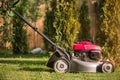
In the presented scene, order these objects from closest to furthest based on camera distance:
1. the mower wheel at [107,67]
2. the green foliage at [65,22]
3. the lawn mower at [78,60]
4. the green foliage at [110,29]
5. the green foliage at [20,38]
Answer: the lawn mower at [78,60], the mower wheel at [107,67], the green foliage at [110,29], the green foliage at [65,22], the green foliage at [20,38]

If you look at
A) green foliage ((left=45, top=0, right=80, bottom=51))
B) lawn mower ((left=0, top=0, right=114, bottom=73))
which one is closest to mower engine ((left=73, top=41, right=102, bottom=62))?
lawn mower ((left=0, top=0, right=114, bottom=73))

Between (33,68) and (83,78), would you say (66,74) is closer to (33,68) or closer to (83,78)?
(83,78)

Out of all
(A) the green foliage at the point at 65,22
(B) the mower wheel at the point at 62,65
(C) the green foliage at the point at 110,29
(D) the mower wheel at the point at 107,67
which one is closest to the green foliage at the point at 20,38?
(A) the green foliage at the point at 65,22

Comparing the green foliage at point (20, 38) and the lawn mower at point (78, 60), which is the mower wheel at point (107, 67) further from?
the green foliage at point (20, 38)

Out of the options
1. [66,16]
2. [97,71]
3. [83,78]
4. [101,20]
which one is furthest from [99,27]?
[83,78]

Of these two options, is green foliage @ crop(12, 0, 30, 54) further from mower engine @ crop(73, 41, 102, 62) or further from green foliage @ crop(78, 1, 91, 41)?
mower engine @ crop(73, 41, 102, 62)

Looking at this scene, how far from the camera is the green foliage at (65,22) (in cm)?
1270

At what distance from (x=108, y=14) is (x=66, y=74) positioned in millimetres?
3125

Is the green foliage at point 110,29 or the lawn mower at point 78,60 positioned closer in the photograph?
the lawn mower at point 78,60

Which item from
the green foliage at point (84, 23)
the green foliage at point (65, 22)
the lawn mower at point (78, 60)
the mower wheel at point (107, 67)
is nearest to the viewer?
the lawn mower at point (78, 60)

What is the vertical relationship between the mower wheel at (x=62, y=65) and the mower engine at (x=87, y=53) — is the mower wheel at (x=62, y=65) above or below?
below

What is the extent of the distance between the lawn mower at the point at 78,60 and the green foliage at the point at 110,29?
5.63ft

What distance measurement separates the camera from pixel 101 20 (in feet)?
40.8

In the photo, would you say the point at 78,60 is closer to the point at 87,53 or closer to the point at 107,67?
the point at 87,53
